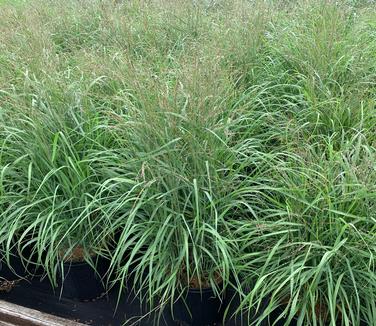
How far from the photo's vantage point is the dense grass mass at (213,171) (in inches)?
64.5

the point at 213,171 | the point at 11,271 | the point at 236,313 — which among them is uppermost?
the point at 213,171

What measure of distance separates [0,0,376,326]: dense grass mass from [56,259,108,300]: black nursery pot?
0.07m

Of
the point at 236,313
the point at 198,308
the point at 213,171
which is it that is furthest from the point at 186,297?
the point at 213,171

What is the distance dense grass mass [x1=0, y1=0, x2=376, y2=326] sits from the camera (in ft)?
5.37

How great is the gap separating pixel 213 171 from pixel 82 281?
30.8 inches

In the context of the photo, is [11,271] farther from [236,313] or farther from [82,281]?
[236,313]

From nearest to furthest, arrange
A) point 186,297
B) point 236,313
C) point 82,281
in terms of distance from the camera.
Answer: point 236,313, point 186,297, point 82,281

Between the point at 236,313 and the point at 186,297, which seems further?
the point at 186,297

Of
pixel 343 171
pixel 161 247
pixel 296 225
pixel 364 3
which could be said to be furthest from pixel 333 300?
pixel 364 3

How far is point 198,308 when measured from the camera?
1901 millimetres

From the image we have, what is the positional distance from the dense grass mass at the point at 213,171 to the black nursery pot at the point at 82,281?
0.07 m

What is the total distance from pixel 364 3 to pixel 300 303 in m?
3.10

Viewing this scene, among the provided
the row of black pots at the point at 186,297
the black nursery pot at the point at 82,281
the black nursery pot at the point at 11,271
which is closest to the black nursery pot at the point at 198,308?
the row of black pots at the point at 186,297

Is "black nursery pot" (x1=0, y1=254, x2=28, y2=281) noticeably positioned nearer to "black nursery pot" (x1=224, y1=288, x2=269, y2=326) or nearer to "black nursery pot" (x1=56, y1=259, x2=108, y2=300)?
"black nursery pot" (x1=56, y1=259, x2=108, y2=300)
